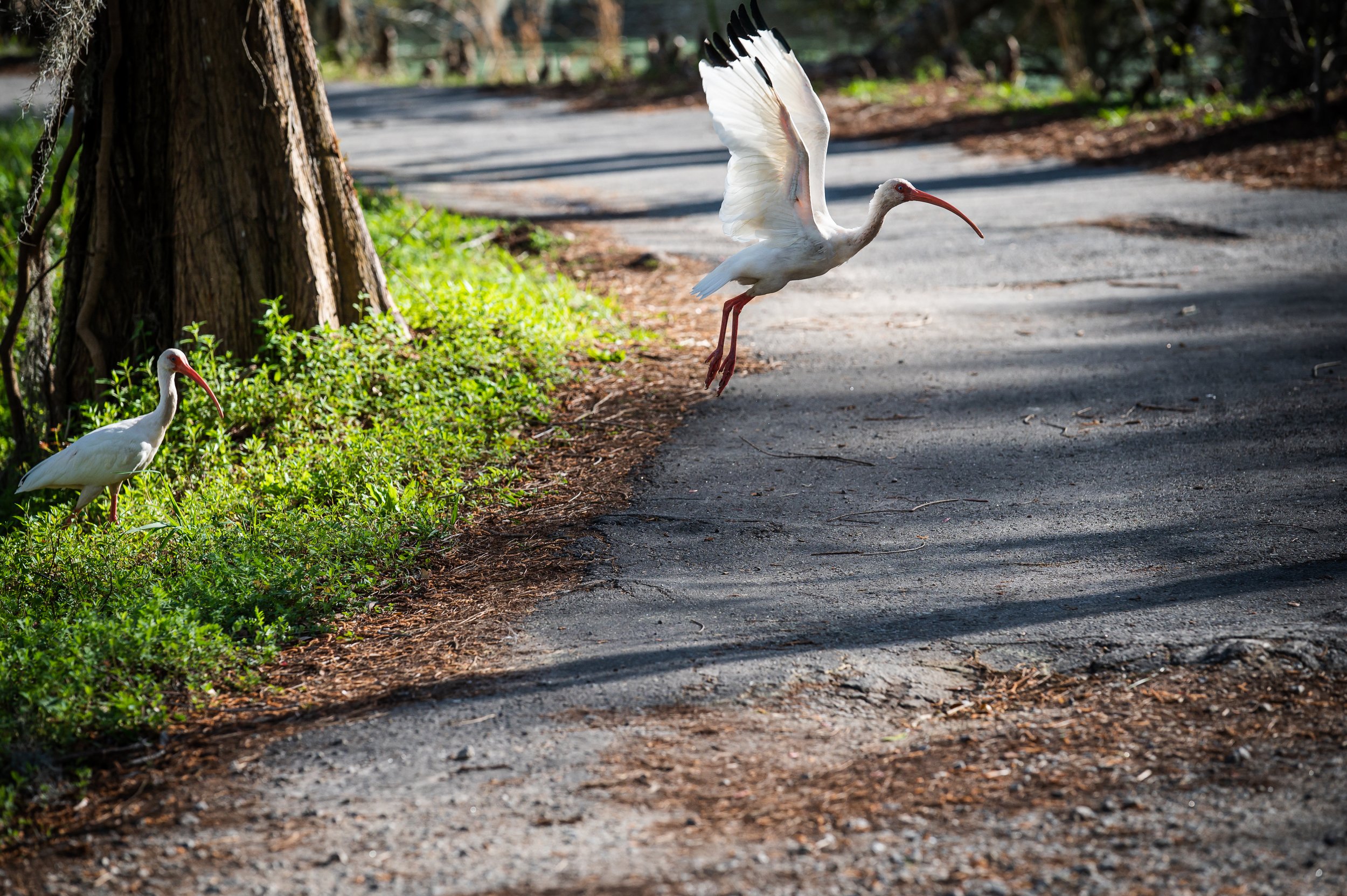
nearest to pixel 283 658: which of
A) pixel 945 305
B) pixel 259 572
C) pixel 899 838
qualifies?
pixel 259 572

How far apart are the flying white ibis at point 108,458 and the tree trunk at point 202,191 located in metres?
1.10

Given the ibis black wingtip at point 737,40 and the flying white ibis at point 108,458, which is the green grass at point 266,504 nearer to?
the flying white ibis at point 108,458

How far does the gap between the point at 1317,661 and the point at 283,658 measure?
11.1 ft

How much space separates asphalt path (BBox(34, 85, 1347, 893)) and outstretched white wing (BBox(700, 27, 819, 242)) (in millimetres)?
1083

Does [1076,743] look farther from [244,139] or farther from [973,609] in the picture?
[244,139]

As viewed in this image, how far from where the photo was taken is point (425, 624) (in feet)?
13.8

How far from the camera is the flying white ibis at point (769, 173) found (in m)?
5.31

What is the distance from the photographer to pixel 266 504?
5328 mm

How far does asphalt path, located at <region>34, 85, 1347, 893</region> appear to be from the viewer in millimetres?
3143

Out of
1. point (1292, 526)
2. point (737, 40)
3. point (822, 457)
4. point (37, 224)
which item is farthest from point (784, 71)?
point (37, 224)

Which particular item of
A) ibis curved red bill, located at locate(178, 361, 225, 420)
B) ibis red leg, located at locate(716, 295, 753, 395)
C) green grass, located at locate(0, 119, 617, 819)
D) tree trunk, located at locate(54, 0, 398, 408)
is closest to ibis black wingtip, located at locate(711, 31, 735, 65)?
ibis red leg, located at locate(716, 295, 753, 395)

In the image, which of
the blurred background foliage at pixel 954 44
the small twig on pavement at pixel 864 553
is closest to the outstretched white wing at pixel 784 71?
the small twig on pavement at pixel 864 553

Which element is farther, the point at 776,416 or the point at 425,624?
the point at 776,416

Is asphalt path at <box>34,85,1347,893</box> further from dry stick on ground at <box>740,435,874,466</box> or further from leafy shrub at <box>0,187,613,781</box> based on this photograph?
leafy shrub at <box>0,187,613,781</box>
